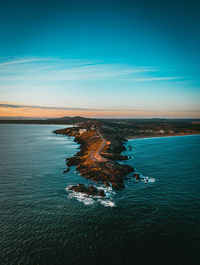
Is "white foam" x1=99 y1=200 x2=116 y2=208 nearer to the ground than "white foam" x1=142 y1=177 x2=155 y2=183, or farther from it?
nearer to the ground

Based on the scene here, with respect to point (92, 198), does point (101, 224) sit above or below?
below

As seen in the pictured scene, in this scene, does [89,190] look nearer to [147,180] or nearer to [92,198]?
[92,198]

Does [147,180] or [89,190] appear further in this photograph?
[147,180]

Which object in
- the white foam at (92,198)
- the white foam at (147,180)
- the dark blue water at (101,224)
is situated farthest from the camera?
the white foam at (147,180)

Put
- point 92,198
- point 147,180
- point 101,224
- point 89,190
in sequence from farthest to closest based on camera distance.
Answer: point 147,180 < point 89,190 < point 92,198 < point 101,224

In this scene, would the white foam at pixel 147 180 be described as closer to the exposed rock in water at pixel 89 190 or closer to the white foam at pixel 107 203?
the exposed rock in water at pixel 89 190

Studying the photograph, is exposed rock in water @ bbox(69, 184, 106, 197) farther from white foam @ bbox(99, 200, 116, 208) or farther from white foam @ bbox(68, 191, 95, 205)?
white foam @ bbox(99, 200, 116, 208)

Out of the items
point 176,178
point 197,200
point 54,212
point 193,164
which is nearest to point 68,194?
point 54,212

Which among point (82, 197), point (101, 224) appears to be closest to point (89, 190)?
point (82, 197)

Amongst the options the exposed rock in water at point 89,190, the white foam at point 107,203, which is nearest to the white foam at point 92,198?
the white foam at point 107,203

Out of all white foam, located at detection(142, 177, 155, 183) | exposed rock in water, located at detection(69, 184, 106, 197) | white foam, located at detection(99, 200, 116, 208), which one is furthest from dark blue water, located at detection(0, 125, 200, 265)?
exposed rock in water, located at detection(69, 184, 106, 197)

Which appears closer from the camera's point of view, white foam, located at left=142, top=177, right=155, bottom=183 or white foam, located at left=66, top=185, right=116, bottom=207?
white foam, located at left=66, top=185, right=116, bottom=207
